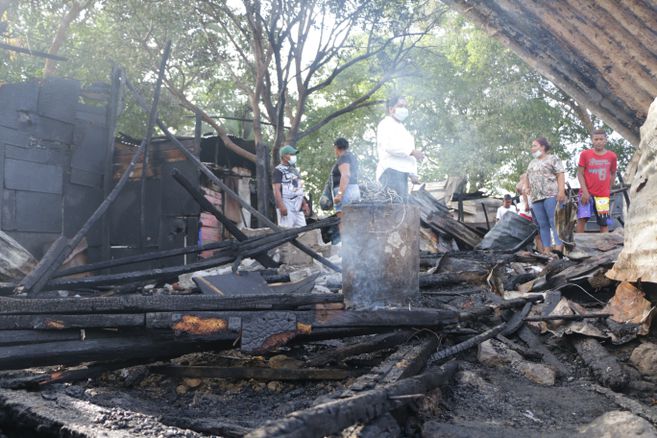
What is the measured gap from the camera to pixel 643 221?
3996 mm

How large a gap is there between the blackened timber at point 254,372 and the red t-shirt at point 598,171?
6353 mm

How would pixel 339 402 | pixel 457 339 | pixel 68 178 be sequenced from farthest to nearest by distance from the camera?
pixel 68 178 → pixel 457 339 → pixel 339 402

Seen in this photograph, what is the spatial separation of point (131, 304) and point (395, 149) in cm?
495

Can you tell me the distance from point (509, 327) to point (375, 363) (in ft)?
5.75

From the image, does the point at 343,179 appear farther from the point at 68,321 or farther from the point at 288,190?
the point at 68,321

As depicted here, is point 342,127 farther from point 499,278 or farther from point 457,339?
point 457,339

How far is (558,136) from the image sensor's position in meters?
23.8

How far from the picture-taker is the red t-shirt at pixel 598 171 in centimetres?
803

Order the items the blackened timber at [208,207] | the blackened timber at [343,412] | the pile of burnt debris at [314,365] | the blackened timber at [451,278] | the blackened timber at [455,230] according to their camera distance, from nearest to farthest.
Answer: the blackened timber at [343,412] → the pile of burnt debris at [314,365] → the blackened timber at [451,278] → the blackened timber at [208,207] → the blackened timber at [455,230]

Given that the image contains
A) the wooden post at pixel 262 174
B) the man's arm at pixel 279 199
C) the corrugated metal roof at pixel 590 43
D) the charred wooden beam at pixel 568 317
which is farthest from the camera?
the wooden post at pixel 262 174

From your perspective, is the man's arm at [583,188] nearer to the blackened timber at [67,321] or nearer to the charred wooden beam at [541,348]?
the charred wooden beam at [541,348]

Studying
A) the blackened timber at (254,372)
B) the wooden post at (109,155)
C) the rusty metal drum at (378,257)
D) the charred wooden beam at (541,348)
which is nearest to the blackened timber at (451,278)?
the charred wooden beam at (541,348)

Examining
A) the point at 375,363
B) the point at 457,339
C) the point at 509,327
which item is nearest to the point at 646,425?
the point at 375,363

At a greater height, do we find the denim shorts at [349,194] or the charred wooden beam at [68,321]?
the denim shorts at [349,194]
